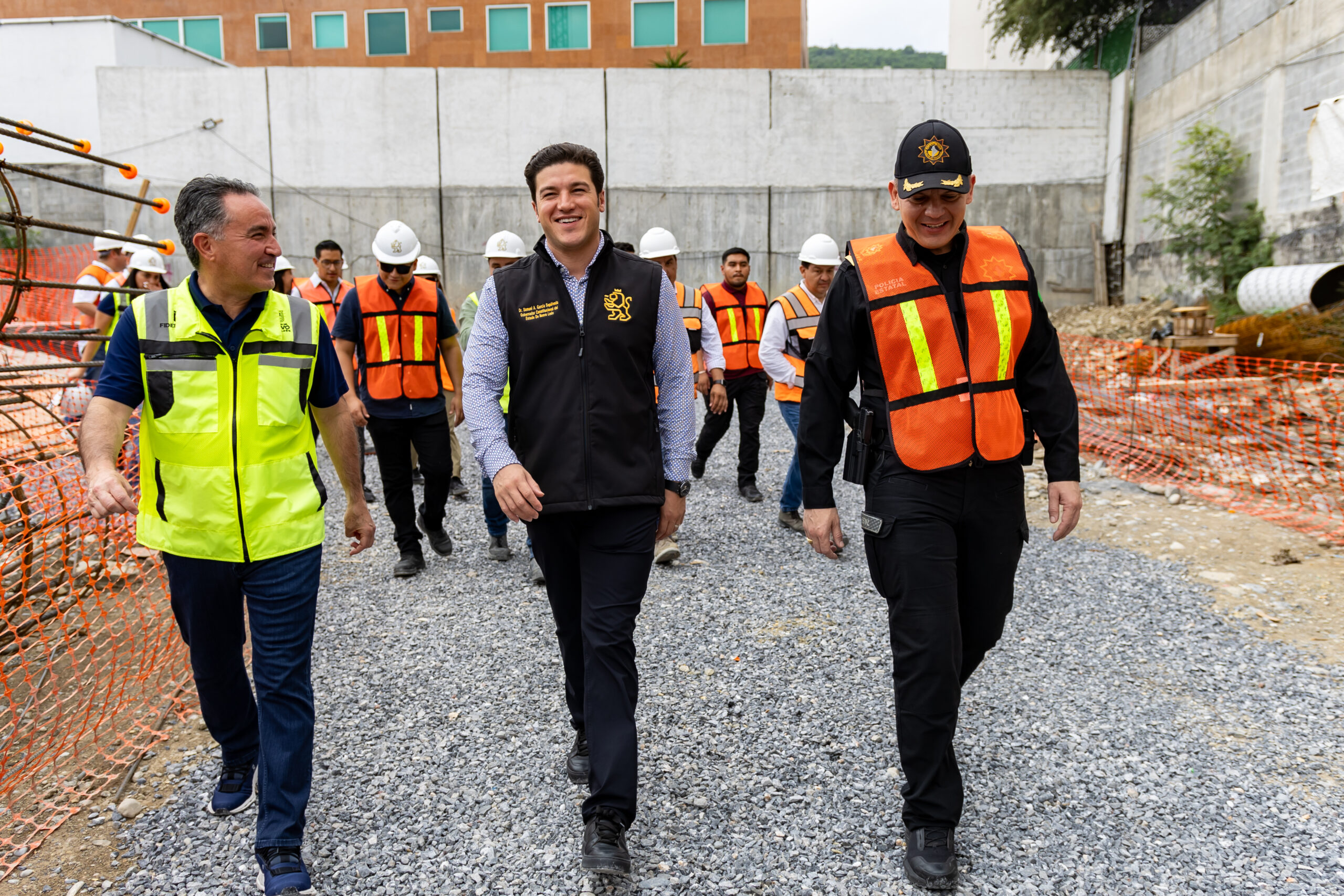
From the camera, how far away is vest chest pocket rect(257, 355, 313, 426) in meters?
2.64

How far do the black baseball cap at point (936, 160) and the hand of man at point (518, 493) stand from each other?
1394 millimetres

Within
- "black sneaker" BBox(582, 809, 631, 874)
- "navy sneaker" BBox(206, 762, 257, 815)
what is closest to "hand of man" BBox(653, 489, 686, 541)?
"black sneaker" BBox(582, 809, 631, 874)

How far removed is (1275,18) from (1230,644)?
39.4ft

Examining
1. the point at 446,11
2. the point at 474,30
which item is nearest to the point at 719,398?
the point at 474,30

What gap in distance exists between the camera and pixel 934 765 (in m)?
2.61

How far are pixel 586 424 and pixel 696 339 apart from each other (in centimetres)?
443

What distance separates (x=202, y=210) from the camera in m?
2.58

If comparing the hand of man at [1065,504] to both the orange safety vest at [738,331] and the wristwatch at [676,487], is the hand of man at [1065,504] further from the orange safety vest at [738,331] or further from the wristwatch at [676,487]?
the orange safety vest at [738,331]

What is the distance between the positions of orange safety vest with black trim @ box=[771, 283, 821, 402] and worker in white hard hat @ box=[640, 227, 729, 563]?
1.52ft

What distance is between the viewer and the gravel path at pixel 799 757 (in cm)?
270

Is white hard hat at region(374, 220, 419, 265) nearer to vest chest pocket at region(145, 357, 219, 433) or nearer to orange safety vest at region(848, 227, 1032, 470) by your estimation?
vest chest pocket at region(145, 357, 219, 433)

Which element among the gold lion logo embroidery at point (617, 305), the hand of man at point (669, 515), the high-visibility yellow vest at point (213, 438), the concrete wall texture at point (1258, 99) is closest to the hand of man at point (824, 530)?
the hand of man at point (669, 515)

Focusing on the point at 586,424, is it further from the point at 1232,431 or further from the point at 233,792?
the point at 1232,431

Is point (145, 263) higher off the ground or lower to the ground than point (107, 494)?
higher
